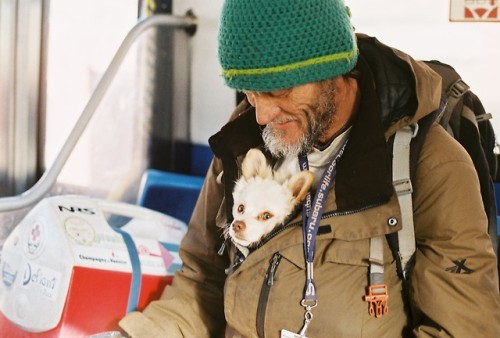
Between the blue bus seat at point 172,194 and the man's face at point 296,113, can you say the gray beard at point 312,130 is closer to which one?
the man's face at point 296,113

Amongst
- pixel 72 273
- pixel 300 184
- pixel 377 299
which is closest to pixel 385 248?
pixel 377 299

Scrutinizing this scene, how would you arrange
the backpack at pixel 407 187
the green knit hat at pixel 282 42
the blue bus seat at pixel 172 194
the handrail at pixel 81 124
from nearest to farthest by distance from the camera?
the green knit hat at pixel 282 42
the backpack at pixel 407 187
the handrail at pixel 81 124
the blue bus seat at pixel 172 194

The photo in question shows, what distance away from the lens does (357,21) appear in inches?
143

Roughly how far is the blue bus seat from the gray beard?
5.92ft

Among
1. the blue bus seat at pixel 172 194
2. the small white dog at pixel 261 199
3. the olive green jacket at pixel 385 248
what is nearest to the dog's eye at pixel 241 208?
the small white dog at pixel 261 199

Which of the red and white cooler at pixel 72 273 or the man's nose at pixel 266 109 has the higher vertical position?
the man's nose at pixel 266 109

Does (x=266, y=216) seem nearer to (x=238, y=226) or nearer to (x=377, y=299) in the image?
(x=238, y=226)

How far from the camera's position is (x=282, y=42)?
175 centimetres

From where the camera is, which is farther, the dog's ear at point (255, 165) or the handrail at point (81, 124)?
the handrail at point (81, 124)

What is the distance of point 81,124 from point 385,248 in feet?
6.94

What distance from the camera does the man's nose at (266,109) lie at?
1874mm

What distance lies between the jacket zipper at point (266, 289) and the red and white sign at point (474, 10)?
1.90m

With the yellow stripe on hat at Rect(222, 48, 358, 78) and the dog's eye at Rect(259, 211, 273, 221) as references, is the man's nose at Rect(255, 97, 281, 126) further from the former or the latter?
the dog's eye at Rect(259, 211, 273, 221)

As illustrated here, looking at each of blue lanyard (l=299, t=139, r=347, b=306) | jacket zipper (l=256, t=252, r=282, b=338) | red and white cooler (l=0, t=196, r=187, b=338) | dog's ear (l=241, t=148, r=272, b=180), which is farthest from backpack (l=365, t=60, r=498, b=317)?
red and white cooler (l=0, t=196, r=187, b=338)
